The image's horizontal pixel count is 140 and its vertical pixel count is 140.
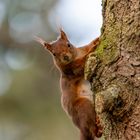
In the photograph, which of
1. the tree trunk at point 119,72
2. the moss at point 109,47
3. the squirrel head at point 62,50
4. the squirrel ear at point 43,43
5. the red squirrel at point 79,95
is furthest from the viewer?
the squirrel head at point 62,50

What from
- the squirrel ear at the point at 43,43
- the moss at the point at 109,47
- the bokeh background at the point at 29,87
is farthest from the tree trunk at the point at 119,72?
the bokeh background at the point at 29,87

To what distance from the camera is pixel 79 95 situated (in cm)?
235

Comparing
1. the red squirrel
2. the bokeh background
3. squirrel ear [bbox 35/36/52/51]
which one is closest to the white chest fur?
the red squirrel

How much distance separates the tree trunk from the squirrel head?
30.6 inches

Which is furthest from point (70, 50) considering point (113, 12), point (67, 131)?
point (67, 131)

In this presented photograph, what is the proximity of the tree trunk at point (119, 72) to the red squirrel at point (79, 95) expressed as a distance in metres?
0.41

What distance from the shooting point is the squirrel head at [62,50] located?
8.63 ft

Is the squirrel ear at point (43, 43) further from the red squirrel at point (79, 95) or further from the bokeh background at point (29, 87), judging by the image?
the bokeh background at point (29, 87)

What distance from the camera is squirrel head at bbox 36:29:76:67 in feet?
8.63

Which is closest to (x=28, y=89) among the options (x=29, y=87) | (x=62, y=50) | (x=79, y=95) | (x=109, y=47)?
(x=29, y=87)

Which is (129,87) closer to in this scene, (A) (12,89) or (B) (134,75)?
(B) (134,75)

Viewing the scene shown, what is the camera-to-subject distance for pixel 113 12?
5.98 ft

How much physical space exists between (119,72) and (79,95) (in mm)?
673

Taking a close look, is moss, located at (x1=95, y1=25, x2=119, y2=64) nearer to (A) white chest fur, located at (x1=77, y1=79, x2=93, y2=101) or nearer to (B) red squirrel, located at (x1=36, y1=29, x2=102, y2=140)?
(B) red squirrel, located at (x1=36, y1=29, x2=102, y2=140)
